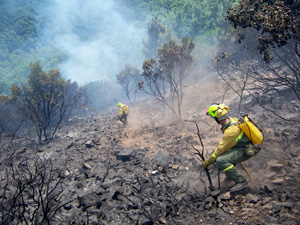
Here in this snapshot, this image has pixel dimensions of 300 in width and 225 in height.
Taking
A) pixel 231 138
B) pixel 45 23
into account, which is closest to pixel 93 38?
pixel 45 23

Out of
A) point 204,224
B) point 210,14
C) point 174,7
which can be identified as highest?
point 174,7

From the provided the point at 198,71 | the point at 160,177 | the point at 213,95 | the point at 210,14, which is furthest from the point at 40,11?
the point at 160,177

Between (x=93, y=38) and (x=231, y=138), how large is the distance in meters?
75.5

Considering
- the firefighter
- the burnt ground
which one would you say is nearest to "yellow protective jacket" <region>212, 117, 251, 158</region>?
the firefighter

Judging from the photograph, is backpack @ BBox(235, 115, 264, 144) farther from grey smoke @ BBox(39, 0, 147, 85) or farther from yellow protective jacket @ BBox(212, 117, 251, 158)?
grey smoke @ BBox(39, 0, 147, 85)

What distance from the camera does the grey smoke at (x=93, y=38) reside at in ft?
156

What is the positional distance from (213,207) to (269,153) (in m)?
2.58

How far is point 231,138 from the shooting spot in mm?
3393

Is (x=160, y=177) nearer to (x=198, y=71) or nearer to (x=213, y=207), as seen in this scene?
(x=213, y=207)

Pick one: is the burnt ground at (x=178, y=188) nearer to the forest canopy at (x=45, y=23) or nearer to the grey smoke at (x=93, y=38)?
the forest canopy at (x=45, y=23)

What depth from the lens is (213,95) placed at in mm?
15758

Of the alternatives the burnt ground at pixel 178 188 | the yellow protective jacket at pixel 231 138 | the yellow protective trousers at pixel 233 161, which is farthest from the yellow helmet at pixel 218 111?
the burnt ground at pixel 178 188

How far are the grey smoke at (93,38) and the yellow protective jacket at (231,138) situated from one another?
39.6 metres

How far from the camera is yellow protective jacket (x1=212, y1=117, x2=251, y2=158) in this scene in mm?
3369
